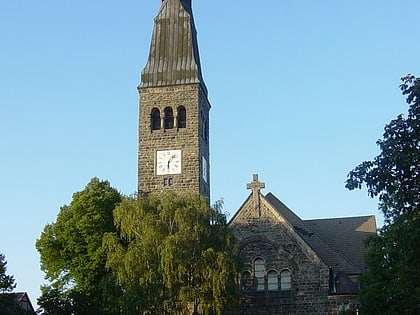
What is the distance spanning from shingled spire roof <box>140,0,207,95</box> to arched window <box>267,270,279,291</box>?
41.0 ft

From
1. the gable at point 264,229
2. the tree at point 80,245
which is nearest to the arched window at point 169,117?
the tree at point 80,245

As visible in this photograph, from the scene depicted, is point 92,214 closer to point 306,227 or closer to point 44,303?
point 44,303

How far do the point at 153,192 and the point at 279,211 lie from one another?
24.5 feet

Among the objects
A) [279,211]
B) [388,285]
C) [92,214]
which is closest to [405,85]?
[388,285]

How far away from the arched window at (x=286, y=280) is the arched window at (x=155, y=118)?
11863 millimetres

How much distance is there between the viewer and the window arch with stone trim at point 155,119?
47.4 metres

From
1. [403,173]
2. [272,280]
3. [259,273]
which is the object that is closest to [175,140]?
[259,273]

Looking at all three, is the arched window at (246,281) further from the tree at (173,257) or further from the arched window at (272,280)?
the tree at (173,257)

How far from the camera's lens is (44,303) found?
40.4 metres

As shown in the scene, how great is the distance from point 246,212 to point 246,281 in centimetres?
367

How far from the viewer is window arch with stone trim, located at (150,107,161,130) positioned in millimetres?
47438

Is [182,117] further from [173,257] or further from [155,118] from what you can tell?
[173,257]

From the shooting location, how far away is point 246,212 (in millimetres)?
42938

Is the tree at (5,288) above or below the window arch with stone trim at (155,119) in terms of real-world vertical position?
below
